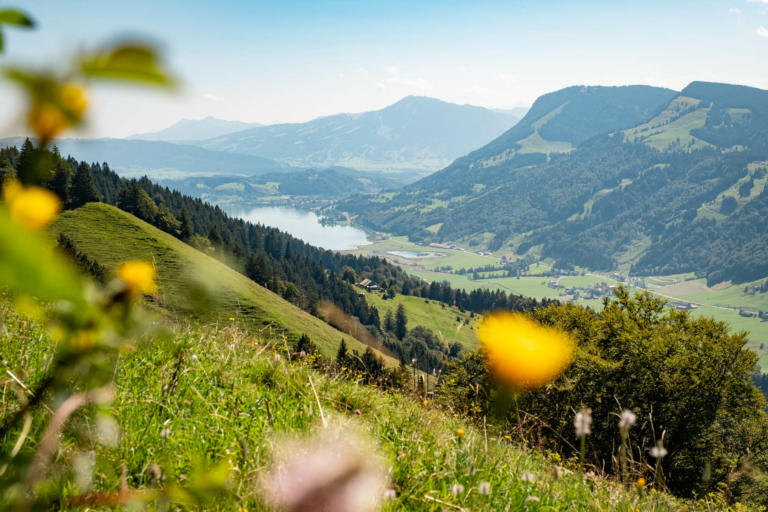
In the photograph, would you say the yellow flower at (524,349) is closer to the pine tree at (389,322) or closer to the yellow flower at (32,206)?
the yellow flower at (32,206)

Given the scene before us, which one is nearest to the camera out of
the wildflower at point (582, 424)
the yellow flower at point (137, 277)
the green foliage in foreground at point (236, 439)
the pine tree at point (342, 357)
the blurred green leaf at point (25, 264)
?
the blurred green leaf at point (25, 264)

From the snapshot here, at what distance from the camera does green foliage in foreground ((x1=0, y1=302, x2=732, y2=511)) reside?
2576mm

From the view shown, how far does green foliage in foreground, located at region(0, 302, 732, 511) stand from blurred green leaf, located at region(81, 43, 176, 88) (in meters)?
1.99

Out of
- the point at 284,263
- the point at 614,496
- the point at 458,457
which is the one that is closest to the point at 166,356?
the point at 458,457

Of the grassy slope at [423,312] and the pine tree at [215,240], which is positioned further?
the grassy slope at [423,312]

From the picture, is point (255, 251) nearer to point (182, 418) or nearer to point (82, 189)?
point (82, 189)

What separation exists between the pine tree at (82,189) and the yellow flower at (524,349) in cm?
6435

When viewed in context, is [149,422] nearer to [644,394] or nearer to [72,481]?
[72,481]

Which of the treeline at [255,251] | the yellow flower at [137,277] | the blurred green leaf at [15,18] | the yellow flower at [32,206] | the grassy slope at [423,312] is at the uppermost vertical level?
the blurred green leaf at [15,18]

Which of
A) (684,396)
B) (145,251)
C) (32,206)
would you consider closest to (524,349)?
(684,396)

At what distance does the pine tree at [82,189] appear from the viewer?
67.7 meters

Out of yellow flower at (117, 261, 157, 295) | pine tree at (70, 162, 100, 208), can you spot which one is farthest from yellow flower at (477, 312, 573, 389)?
pine tree at (70, 162, 100, 208)

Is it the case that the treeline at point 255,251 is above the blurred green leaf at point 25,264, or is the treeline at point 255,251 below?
below

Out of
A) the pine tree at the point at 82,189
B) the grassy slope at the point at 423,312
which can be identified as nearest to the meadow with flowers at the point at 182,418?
the pine tree at the point at 82,189
